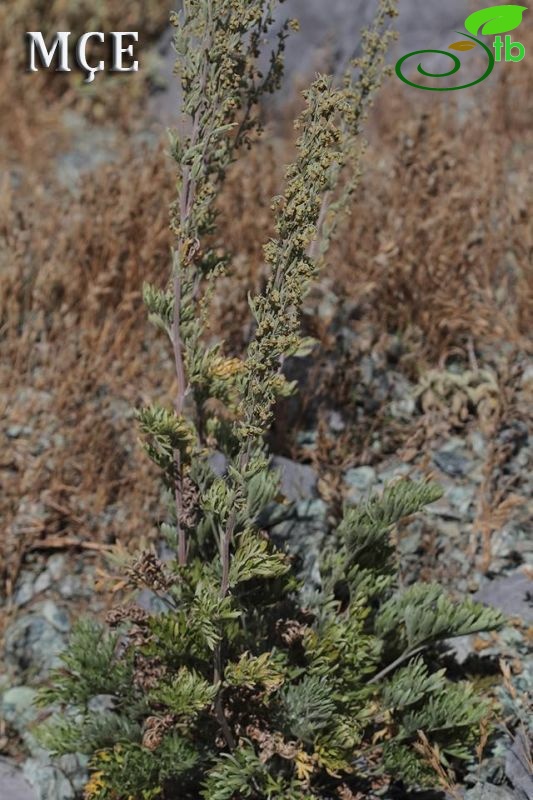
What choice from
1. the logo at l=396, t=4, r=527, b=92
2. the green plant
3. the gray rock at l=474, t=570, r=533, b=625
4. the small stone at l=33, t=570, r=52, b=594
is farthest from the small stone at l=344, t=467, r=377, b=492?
the logo at l=396, t=4, r=527, b=92

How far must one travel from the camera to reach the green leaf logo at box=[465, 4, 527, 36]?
269 inches

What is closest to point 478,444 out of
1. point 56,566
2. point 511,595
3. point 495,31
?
point 511,595

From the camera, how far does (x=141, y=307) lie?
4.77m

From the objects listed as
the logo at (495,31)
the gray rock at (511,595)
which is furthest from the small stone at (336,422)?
the logo at (495,31)

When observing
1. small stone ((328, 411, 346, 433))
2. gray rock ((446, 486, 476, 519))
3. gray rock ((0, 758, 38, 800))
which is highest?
small stone ((328, 411, 346, 433))

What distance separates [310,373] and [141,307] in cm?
102

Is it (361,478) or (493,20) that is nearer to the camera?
(361,478)

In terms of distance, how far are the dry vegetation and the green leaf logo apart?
1881mm

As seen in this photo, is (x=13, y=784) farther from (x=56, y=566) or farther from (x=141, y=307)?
(x=141, y=307)

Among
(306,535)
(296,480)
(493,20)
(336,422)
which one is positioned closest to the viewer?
(306,535)

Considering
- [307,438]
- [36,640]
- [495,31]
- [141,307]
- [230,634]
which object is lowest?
[36,640]

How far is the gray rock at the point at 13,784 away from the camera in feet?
10.4

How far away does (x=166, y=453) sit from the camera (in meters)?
2.74

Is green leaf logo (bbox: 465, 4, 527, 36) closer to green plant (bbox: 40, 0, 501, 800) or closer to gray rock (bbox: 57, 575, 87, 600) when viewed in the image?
green plant (bbox: 40, 0, 501, 800)
